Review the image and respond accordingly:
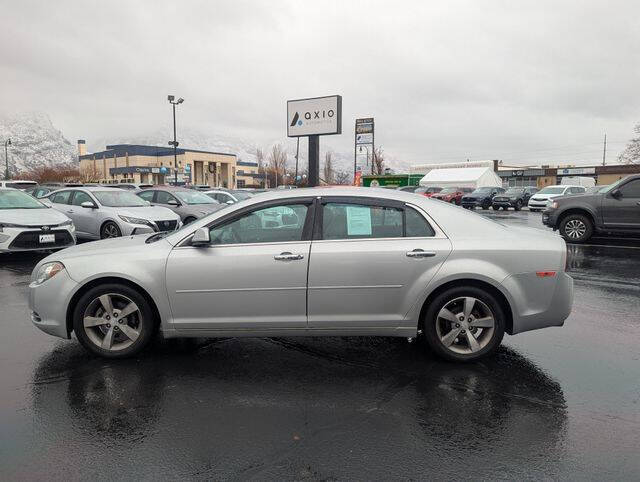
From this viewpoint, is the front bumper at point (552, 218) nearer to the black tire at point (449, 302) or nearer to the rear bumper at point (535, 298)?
the rear bumper at point (535, 298)

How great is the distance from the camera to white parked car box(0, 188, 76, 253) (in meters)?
9.27

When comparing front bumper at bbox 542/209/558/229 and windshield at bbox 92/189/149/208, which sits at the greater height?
windshield at bbox 92/189/149/208

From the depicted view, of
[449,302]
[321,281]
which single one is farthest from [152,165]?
[449,302]

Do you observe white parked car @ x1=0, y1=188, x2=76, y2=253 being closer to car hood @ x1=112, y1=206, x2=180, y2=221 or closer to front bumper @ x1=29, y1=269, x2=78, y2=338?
car hood @ x1=112, y1=206, x2=180, y2=221

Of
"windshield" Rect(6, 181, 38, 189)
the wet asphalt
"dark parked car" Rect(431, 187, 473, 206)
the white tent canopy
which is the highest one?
the white tent canopy

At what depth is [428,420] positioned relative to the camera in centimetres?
331

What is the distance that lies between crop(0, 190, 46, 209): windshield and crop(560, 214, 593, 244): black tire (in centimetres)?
1253

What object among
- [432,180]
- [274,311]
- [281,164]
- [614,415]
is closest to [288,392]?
[274,311]

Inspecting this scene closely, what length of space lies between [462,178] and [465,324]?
48466 mm

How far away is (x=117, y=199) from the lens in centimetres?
1242

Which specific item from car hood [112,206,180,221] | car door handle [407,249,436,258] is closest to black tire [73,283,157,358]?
car door handle [407,249,436,258]

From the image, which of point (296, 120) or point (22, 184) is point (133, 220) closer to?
point (296, 120)

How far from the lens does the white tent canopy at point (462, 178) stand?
49094 mm

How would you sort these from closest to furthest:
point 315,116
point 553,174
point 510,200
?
point 315,116, point 510,200, point 553,174
